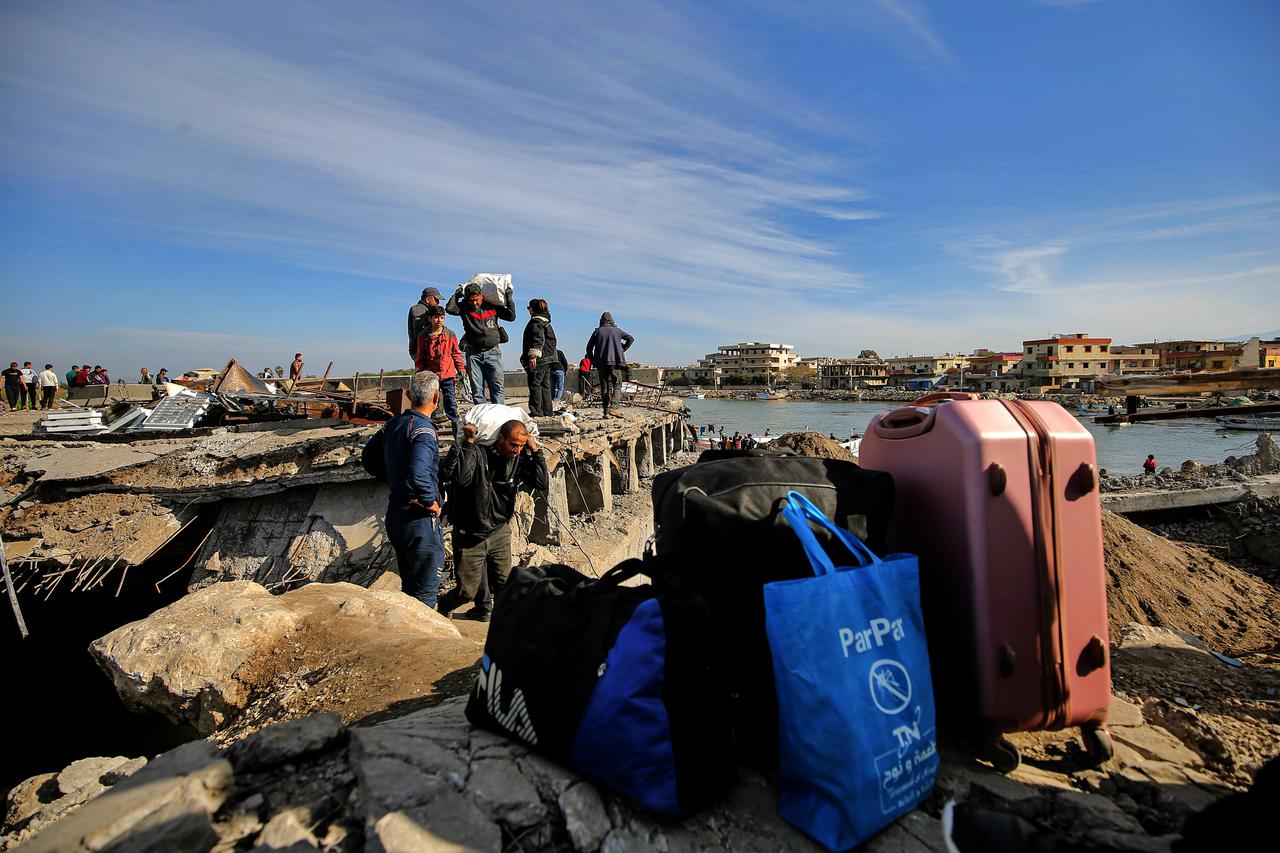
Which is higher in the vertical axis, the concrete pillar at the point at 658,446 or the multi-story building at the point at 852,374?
the multi-story building at the point at 852,374

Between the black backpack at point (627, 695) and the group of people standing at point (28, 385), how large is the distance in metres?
23.0

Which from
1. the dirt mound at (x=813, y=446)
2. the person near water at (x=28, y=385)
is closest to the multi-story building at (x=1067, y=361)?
the dirt mound at (x=813, y=446)

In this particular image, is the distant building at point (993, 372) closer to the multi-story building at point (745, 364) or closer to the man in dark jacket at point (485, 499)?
the multi-story building at point (745, 364)

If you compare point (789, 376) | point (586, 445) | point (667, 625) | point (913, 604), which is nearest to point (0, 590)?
point (586, 445)

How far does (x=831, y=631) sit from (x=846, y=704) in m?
0.19

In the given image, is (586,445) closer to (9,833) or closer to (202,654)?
(202,654)

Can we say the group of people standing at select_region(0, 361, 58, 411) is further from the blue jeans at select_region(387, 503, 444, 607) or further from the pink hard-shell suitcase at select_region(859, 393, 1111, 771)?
the pink hard-shell suitcase at select_region(859, 393, 1111, 771)

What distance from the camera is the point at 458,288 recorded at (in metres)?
7.60

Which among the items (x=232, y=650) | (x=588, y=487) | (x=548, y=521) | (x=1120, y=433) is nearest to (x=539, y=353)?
(x=588, y=487)

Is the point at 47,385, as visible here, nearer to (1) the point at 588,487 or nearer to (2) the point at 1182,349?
(1) the point at 588,487

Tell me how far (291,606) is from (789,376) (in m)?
101

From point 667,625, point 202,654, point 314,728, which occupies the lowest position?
point 202,654

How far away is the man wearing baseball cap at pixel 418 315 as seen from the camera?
23.4 feet

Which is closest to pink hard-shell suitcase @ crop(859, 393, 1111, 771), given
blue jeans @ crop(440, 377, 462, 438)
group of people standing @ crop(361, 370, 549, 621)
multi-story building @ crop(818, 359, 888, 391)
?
group of people standing @ crop(361, 370, 549, 621)
